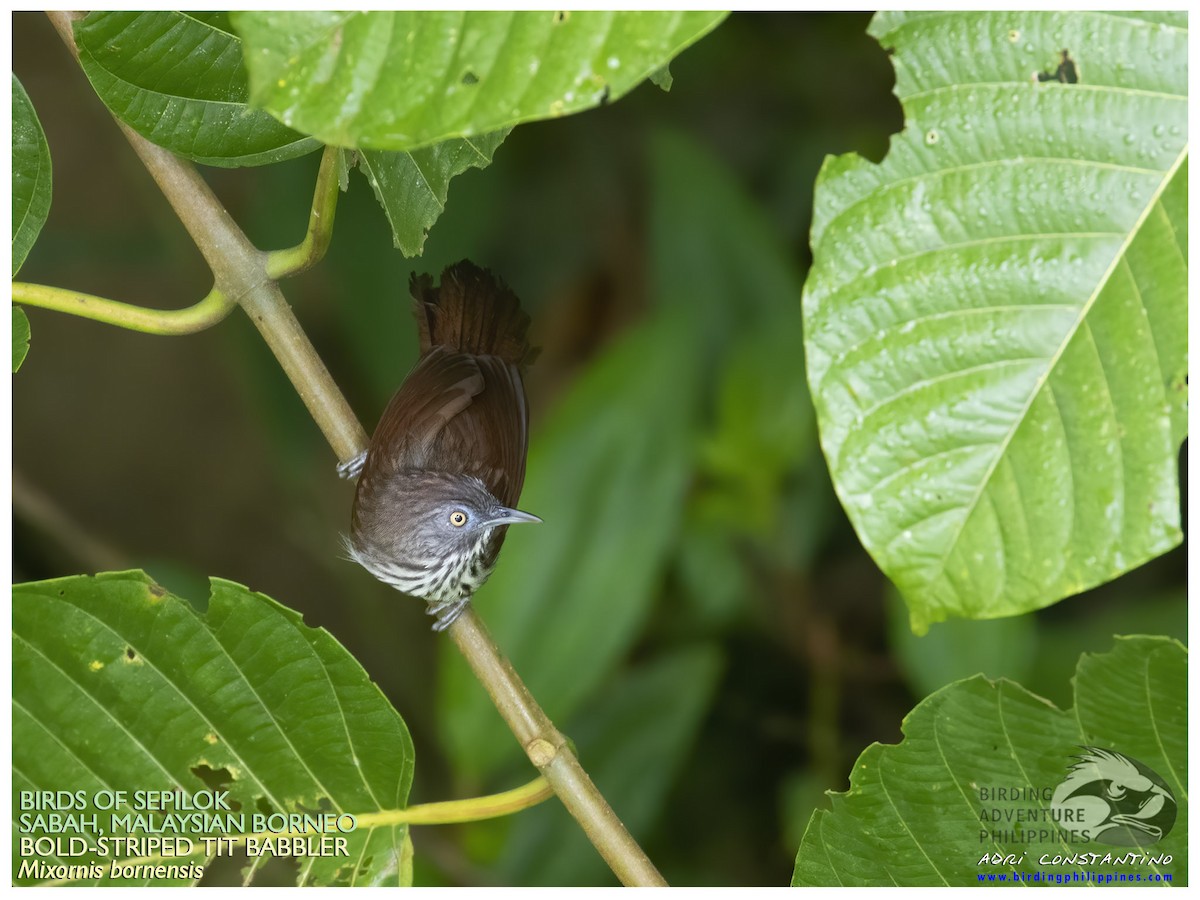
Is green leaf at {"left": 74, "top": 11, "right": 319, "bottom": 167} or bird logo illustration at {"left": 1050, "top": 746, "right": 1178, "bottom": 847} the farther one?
bird logo illustration at {"left": 1050, "top": 746, "right": 1178, "bottom": 847}

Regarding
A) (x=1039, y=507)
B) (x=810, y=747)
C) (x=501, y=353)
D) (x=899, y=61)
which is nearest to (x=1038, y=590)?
(x=1039, y=507)

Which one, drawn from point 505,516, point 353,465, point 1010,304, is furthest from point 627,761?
point 1010,304

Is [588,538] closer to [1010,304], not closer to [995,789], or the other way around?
[995,789]

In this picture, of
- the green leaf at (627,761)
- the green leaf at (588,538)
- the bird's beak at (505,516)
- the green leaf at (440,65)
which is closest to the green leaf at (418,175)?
the green leaf at (440,65)

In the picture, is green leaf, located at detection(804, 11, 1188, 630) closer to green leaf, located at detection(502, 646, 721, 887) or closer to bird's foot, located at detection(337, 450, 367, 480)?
bird's foot, located at detection(337, 450, 367, 480)

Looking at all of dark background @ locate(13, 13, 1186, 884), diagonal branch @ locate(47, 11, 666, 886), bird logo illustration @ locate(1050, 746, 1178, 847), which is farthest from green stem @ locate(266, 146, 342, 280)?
bird logo illustration @ locate(1050, 746, 1178, 847)
